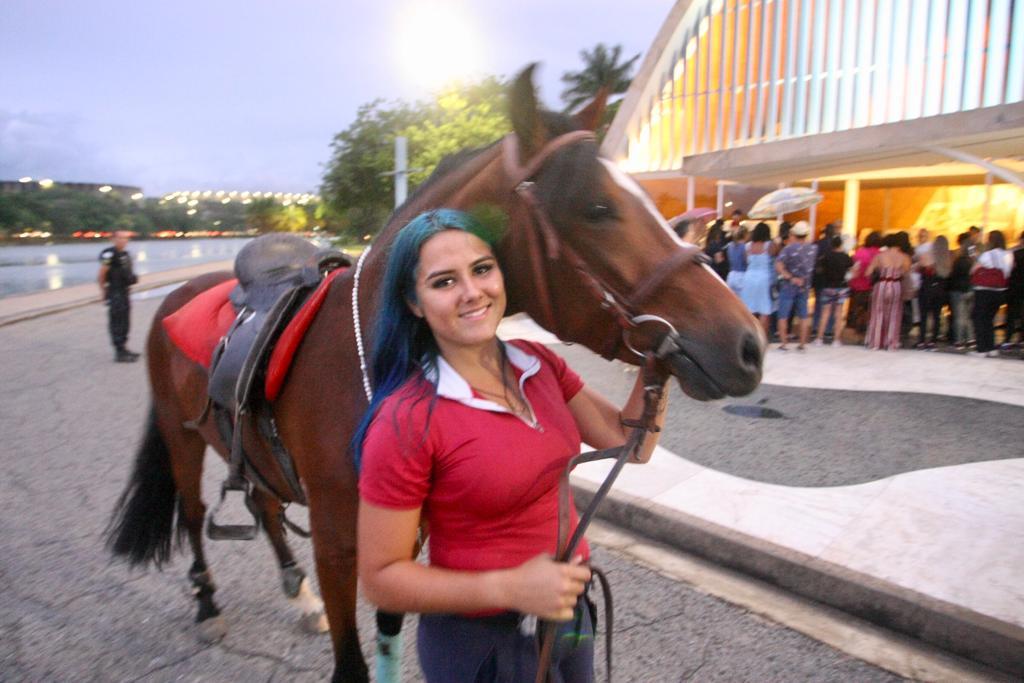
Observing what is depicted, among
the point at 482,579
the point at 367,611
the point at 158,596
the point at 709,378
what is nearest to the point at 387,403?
the point at 482,579

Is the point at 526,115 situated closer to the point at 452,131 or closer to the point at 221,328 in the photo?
the point at 221,328

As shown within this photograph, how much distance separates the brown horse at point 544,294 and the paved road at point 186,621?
1.13 m

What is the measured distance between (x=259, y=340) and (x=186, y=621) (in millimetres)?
1916

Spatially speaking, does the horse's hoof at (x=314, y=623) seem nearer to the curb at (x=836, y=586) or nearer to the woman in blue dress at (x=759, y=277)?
the curb at (x=836, y=586)

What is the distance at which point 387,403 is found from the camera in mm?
1320

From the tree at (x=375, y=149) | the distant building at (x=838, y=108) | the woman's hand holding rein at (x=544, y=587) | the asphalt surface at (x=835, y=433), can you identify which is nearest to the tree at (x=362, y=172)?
the tree at (x=375, y=149)

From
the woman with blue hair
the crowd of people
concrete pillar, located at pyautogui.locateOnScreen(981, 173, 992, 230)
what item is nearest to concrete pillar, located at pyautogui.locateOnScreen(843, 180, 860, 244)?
concrete pillar, located at pyautogui.locateOnScreen(981, 173, 992, 230)

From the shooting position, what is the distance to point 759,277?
32.8ft

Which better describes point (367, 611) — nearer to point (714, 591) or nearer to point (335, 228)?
point (714, 591)

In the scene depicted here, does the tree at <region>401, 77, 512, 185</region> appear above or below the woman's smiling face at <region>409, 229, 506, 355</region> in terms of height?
above

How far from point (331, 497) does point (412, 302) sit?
32.8 inches

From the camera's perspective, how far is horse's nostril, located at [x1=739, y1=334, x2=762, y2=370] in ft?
4.40

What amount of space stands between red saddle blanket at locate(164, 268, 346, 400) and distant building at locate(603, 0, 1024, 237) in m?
9.75

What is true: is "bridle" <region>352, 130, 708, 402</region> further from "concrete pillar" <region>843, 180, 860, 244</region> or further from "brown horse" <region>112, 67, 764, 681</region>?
"concrete pillar" <region>843, 180, 860, 244</region>
